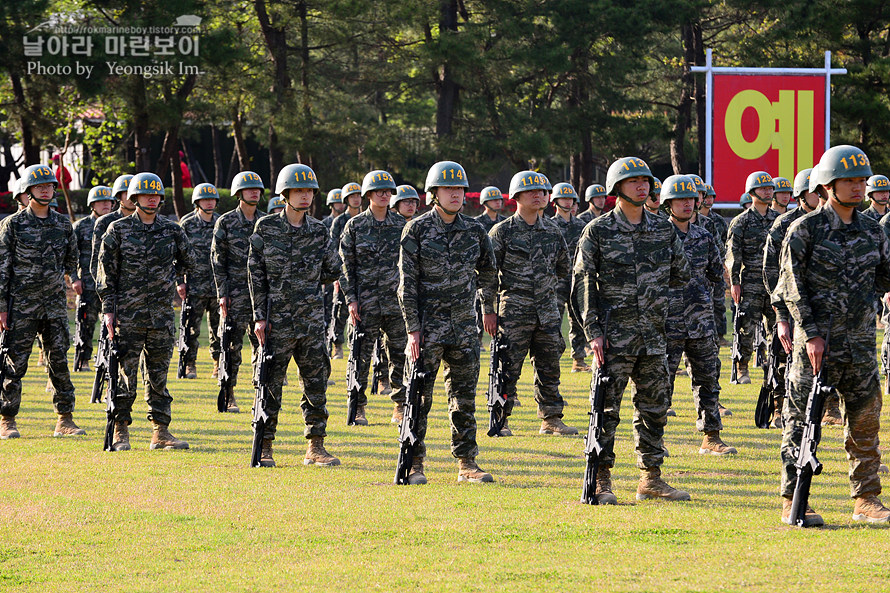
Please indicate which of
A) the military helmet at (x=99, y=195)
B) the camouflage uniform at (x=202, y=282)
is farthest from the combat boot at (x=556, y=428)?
the military helmet at (x=99, y=195)

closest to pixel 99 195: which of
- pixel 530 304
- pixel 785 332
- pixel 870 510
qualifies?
pixel 530 304

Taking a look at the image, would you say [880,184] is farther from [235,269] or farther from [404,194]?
[235,269]

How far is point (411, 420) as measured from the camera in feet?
30.2

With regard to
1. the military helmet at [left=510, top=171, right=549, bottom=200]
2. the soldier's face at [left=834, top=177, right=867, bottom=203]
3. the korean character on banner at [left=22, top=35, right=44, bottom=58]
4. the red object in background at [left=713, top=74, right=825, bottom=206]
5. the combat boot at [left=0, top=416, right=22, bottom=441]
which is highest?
the korean character on banner at [left=22, top=35, right=44, bottom=58]

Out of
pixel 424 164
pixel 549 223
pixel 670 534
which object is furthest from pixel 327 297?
pixel 424 164

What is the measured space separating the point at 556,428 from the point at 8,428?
5646 millimetres

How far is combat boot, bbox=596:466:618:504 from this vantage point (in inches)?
332

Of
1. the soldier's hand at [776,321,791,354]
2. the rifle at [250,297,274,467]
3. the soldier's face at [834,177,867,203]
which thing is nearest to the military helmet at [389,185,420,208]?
the rifle at [250,297,274,467]

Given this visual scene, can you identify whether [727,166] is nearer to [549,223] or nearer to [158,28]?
[549,223]

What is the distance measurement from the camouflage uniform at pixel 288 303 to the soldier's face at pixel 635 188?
311cm

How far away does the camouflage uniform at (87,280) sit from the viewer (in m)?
16.3

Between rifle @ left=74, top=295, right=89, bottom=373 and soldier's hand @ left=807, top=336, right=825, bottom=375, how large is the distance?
38.4 feet

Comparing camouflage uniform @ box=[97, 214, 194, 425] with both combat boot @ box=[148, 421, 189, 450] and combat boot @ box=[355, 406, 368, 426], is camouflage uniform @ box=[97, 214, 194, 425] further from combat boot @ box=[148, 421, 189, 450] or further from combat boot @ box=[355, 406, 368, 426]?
combat boot @ box=[355, 406, 368, 426]

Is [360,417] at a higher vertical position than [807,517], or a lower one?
lower
